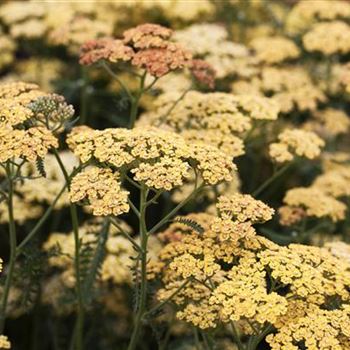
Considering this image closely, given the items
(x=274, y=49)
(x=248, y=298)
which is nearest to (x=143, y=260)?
(x=248, y=298)

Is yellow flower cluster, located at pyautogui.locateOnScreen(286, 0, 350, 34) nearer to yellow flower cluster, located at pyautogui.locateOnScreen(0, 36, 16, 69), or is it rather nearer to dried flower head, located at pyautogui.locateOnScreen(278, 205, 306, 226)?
dried flower head, located at pyautogui.locateOnScreen(278, 205, 306, 226)

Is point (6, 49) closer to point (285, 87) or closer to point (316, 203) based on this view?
point (285, 87)

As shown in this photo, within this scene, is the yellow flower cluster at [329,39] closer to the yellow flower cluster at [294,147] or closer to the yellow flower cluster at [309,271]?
the yellow flower cluster at [294,147]

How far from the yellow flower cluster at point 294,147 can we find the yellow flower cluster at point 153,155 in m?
1.11

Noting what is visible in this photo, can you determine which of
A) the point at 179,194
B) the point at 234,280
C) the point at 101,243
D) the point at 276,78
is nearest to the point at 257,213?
the point at 234,280

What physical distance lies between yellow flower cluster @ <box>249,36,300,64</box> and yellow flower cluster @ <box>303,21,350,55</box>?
0.33 metres

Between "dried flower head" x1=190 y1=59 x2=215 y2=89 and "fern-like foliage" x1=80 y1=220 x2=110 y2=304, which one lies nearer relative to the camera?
"fern-like foliage" x1=80 y1=220 x2=110 y2=304

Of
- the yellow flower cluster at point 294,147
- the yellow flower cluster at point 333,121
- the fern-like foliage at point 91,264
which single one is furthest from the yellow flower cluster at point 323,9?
the fern-like foliage at point 91,264

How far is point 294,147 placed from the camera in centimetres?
506

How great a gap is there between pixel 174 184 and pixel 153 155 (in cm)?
22

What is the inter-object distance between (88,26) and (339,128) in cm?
244

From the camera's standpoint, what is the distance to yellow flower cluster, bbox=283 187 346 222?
5062 millimetres

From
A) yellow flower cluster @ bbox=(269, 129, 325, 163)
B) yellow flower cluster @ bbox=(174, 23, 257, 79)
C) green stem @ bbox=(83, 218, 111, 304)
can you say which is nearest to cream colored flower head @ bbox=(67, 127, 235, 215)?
A: green stem @ bbox=(83, 218, 111, 304)

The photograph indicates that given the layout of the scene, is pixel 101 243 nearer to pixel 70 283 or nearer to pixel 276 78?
pixel 70 283
